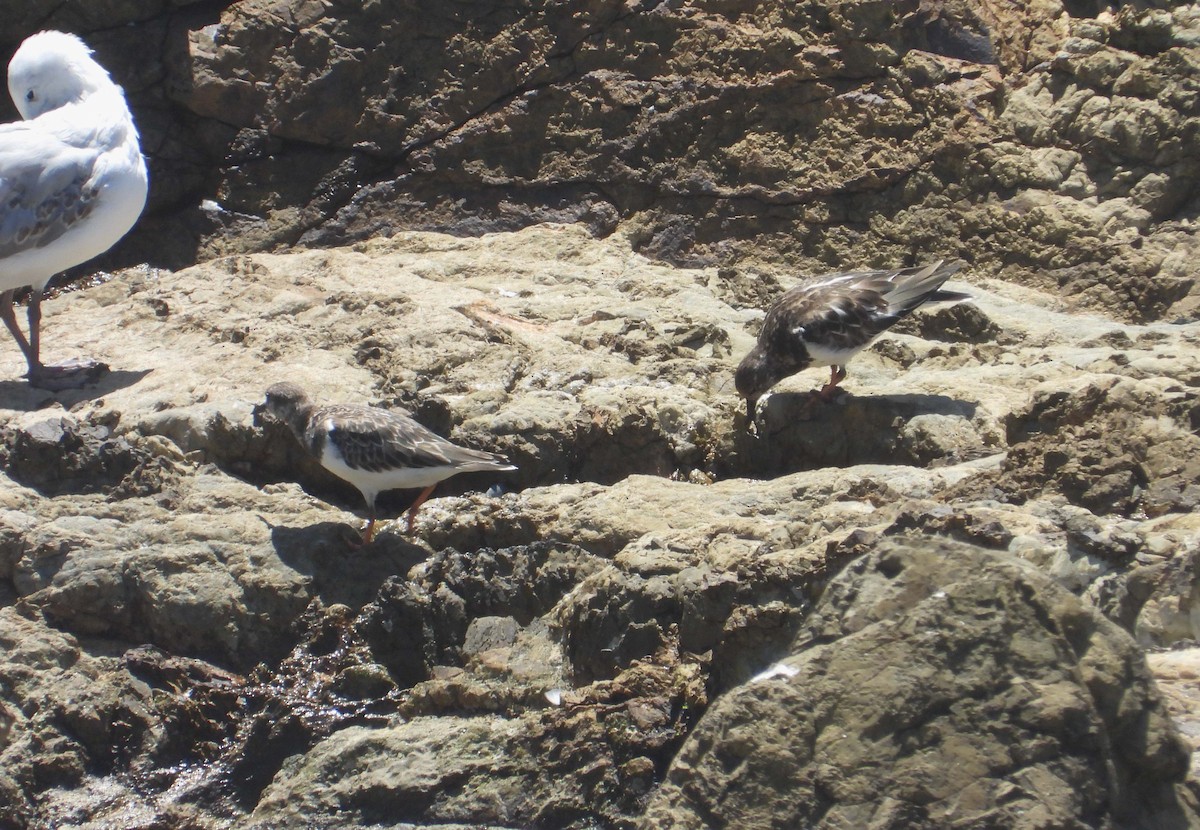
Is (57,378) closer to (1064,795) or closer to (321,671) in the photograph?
(321,671)

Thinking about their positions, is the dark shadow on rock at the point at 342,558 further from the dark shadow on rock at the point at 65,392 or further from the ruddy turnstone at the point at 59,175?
the ruddy turnstone at the point at 59,175

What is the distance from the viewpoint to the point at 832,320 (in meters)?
7.13

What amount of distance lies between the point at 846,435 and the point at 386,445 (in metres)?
2.34

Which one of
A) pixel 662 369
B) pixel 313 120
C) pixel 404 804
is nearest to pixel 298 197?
pixel 313 120

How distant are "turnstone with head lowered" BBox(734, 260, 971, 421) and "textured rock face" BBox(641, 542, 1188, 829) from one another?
130 inches

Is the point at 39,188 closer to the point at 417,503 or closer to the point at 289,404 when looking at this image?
the point at 289,404

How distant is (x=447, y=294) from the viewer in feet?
26.0

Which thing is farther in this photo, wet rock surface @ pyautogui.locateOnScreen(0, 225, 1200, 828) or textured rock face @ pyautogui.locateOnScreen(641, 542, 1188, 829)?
wet rock surface @ pyautogui.locateOnScreen(0, 225, 1200, 828)

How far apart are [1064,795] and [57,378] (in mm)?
5785

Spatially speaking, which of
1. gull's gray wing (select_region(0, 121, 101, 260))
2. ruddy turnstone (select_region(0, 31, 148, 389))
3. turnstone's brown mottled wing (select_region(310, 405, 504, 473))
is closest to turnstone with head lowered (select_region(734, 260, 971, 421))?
turnstone's brown mottled wing (select_region(310, 405, 504, 473))

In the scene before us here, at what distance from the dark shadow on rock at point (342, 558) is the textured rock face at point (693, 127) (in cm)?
337

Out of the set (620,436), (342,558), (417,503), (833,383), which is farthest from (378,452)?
(833,383)

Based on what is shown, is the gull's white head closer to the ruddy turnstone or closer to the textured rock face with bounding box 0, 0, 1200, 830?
the ruddy turnstone

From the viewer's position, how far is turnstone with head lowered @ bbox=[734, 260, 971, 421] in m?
7.05
